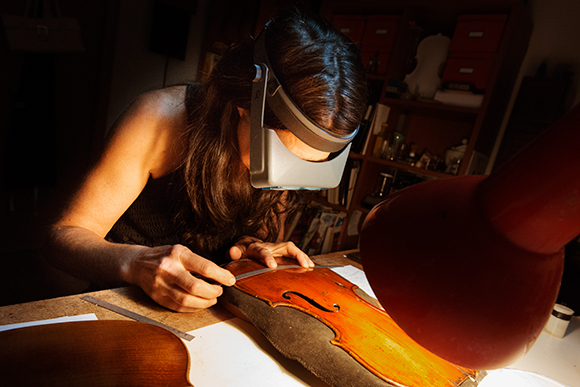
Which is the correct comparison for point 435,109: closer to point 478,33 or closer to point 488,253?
point 478,33

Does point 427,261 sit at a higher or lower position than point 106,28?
lower

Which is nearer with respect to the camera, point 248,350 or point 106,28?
point 248,350

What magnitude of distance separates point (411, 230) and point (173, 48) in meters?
3.37

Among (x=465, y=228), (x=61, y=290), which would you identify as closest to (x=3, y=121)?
(x=61, y=290)

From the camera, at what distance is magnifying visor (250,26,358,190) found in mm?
722

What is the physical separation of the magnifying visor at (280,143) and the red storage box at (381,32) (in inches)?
81.9

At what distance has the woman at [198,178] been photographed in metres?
0.82

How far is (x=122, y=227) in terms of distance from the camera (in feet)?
4.42

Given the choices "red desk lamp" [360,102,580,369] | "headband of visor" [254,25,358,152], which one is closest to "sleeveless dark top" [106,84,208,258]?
"headband of visor" [254,25,358,152]

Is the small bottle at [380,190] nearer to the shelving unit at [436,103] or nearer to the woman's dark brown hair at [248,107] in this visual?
the shelving unit at [436,103]

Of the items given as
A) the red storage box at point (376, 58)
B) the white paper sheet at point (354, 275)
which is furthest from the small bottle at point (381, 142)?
the white paper sheet at point (354, 275)

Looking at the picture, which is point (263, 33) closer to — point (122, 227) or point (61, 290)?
point (122, 227)

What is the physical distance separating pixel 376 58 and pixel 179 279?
248cm

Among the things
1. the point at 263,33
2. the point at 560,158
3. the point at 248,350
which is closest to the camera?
the point at 560,158
